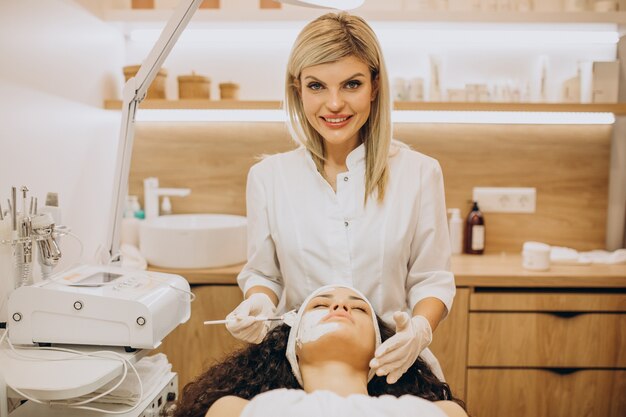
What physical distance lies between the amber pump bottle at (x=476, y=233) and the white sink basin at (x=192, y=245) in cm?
113

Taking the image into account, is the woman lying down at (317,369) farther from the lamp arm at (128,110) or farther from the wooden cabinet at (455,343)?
the wooden cabinet at (455,343)

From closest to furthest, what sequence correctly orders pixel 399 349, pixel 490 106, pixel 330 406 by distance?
pixel 330 406 → pixel 399 349 → pixel 490 106

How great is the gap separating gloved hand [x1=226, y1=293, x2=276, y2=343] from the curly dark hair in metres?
0.06

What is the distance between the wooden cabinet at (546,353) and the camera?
2.27 metres

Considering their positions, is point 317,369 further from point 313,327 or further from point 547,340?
point 547,340

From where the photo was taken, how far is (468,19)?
2441mm

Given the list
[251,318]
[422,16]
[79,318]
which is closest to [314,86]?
[251,318]

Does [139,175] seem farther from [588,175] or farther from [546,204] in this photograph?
[588,175]

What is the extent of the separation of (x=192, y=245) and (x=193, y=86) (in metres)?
0.77

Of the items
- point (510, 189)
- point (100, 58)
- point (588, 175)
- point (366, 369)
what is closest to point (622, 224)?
point (588, 175)

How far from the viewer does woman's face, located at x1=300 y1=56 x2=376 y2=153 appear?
1.48m

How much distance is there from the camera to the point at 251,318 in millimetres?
1338

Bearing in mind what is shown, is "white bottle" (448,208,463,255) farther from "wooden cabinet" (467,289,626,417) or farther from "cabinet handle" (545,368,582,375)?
"cabinet handle" (545,368,582,375)

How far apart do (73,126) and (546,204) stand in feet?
7.51
